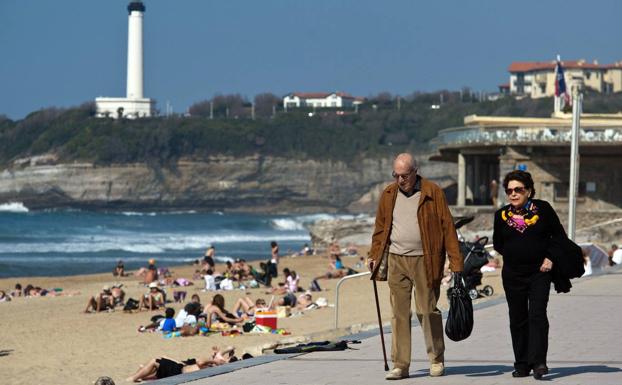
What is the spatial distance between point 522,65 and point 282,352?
179385mm

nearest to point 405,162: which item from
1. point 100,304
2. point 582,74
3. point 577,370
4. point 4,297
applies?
point 577,370

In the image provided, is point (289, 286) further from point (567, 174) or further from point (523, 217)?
point (523, 217)

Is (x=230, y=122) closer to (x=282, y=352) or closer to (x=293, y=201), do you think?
(x=293, y=201)

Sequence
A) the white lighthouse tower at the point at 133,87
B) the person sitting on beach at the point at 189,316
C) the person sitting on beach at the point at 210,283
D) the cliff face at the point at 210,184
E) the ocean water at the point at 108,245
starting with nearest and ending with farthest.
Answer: the person sitting on beach at the point at 189,316 → the person sitting on beach at the point at 210,283 → the ocean water at the point at 108,245 → the cliff face at the point at 210,184 → the white lighthouse tower at the point at 133,87

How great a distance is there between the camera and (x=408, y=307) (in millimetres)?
8734

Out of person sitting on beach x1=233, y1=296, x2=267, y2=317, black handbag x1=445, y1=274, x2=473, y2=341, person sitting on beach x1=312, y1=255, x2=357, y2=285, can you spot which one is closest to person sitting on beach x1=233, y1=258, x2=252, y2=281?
person sitting on beach x1=312, y1=255, x2=357, y2=285

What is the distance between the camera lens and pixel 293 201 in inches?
6063

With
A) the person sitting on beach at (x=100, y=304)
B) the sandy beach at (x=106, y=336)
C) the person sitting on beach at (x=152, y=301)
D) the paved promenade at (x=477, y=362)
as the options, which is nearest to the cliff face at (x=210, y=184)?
the sandy beach at (x=106, y=336)

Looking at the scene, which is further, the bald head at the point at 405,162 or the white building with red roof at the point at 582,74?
the white building with red roof at the point at 582,74

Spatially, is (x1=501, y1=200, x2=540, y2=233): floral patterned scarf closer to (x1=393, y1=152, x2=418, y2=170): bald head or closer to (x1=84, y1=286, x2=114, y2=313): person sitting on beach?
(x1=393, y1=152, x2=418, y2=170): bald head

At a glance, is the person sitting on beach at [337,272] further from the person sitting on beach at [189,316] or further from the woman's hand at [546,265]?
the woman's hand at [546,265]

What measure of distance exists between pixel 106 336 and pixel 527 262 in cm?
1179

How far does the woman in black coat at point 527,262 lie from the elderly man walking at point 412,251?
0.37m

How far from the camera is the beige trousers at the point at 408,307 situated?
8.62 meters
